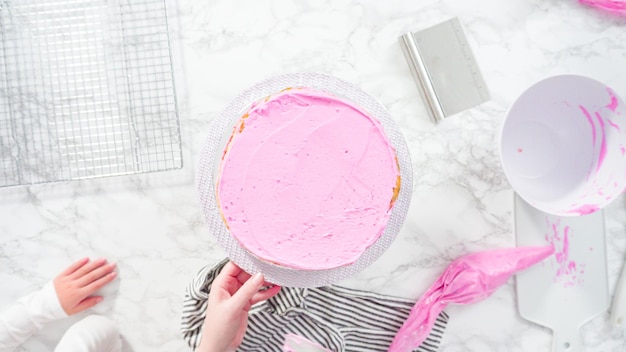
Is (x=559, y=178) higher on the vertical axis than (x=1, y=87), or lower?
lower

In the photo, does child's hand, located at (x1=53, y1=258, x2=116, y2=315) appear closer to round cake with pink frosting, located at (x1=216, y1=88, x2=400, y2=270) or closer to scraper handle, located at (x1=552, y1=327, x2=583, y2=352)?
round cake with pink frosting, located at (x1=216, y1=88, x2=400, y2=270)

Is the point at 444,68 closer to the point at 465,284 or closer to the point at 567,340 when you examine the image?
the point at 465,284

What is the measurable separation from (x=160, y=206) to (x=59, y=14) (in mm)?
332

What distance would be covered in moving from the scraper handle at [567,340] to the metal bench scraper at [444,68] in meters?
0.40

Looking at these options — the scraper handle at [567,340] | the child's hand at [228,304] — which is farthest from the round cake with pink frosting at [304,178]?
the scraper handle at [567,340]

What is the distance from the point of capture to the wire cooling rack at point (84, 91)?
0.88m

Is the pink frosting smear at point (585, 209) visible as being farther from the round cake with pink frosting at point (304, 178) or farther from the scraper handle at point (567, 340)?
the round cake with pink frosting at point (304, 178)

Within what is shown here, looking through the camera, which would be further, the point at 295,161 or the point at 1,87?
the point at 1,87

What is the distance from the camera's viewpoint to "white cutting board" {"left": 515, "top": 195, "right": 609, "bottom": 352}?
36.1 inches

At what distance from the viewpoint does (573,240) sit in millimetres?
921

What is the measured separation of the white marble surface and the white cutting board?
0.02 m

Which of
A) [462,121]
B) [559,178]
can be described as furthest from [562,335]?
[462,121]

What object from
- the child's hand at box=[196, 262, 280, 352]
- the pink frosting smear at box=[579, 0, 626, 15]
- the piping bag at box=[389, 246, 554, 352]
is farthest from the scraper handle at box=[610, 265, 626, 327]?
the child's hand at box=[196, 262, 280, 352]

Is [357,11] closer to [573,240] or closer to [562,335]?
[573,240]
